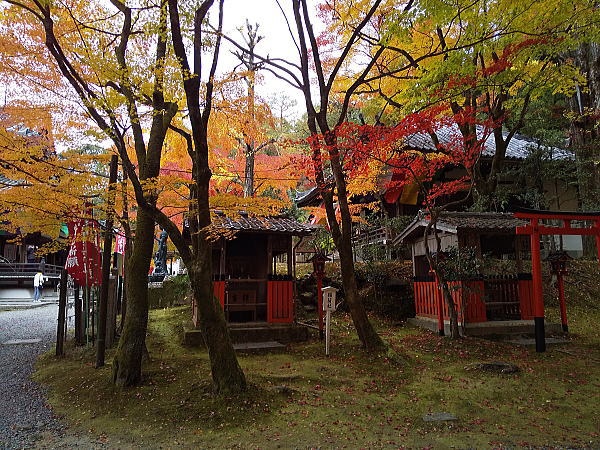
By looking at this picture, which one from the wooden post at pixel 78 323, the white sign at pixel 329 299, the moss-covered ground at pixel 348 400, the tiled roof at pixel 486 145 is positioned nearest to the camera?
the moss-covered ground at pixel 348 400

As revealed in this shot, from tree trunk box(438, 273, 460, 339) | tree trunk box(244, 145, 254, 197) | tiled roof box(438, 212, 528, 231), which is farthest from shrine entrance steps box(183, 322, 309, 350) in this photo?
tree trunk box(244, 145, 254, 197)

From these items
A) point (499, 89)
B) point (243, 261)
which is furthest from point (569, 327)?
point (243, 261)

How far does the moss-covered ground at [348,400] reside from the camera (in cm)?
497

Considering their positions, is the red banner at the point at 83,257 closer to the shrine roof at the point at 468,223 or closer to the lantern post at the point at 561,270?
the shrine roof at the point at 468,223

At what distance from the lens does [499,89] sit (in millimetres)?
11500

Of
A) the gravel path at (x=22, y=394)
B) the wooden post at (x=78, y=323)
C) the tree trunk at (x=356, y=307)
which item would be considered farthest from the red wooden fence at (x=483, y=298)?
the wooden post at (x=78, y=323)

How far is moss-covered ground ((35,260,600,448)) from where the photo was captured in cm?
497

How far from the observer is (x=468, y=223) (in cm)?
1108

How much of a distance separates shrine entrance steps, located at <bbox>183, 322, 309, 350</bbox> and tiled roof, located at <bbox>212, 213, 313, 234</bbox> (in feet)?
8.76

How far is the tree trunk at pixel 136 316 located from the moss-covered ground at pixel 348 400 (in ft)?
1.06

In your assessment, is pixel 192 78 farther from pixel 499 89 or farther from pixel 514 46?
pixel 499 89

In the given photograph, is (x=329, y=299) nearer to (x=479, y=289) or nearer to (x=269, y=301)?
(x=269, y=301)

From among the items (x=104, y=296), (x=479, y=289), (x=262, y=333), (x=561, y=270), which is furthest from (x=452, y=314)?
(x=104, y=296)

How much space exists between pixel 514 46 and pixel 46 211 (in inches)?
463
